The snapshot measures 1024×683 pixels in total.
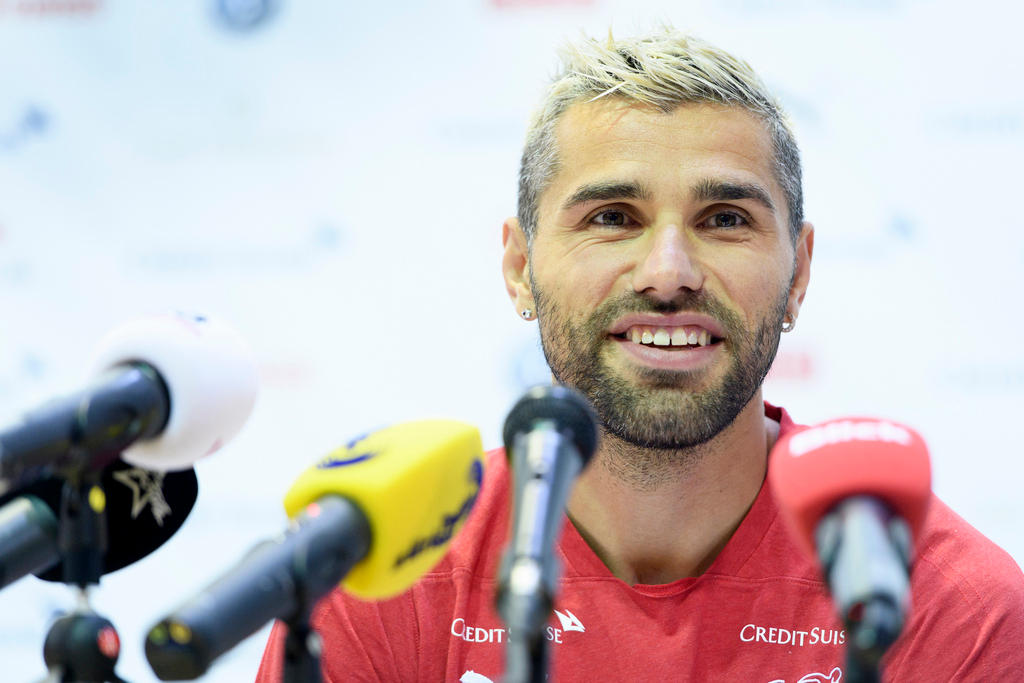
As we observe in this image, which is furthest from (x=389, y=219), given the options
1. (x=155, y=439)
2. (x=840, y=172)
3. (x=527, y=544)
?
(x=527, y=544)

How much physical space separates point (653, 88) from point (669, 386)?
521mm

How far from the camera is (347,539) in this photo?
0.98 m

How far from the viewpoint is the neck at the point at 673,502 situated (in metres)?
1.94

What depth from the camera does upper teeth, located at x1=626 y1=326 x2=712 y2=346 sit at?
1.80m

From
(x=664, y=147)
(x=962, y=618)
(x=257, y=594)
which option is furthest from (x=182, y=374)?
(x=962, y=618)

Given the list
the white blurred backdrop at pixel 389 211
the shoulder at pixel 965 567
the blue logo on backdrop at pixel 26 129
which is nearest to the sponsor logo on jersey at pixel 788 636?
the shoulder at pixel 965 567

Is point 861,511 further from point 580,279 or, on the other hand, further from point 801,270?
point 801,270

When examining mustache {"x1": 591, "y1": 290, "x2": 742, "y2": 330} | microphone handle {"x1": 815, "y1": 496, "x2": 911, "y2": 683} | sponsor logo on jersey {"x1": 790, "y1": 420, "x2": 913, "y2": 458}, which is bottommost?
microphone handle {"x1": 815, "y1": 496, "x2": 911, "y2": 683}

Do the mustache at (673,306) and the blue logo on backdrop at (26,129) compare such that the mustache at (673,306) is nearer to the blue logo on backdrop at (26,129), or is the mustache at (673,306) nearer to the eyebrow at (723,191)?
the eyebrow at (723,191)

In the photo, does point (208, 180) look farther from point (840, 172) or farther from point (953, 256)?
point (953, 256)

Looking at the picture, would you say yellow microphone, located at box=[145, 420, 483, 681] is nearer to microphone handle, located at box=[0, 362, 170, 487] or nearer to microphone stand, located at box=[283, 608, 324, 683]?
microphone stand, located at box=[283, 608, 324, 683]

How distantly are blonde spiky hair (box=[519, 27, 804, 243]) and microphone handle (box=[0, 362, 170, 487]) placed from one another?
1.06 metres

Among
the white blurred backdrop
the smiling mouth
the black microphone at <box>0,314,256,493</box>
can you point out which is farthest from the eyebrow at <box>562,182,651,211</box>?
the white blurred backdrop

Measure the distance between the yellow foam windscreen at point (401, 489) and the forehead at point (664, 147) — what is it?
79cm
